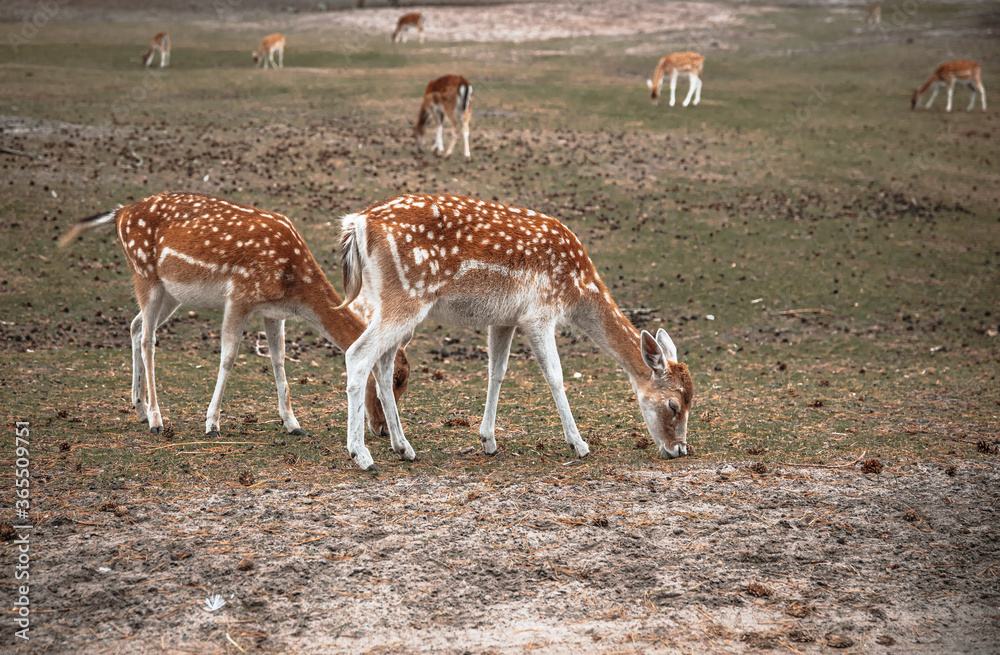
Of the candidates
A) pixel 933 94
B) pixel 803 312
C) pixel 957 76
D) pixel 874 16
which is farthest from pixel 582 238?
pixel 874 16

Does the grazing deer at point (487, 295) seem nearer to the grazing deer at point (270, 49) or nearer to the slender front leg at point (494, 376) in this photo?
the slender front leg at point (494, 376)

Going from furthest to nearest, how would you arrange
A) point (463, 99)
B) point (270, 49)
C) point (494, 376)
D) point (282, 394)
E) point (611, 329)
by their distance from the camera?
point (270, 49) → point (463, 99) → point (282, 394) → point (611, 329) → point (494, 376)

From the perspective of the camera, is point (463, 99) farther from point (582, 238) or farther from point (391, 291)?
point (391, 291)

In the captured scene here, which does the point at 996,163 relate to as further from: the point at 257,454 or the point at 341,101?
the point at 257,454

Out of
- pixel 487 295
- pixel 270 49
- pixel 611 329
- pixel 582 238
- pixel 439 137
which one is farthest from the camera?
pixel 270 49

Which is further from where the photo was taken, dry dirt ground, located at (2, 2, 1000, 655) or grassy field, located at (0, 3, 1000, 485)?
grassy field, located at (0, 3, 1000, 485)

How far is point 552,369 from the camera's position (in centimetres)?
650

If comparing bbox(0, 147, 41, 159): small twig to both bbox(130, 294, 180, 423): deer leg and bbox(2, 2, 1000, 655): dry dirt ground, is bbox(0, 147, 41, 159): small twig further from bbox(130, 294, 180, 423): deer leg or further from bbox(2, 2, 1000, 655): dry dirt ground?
bbox(2, 2, 1000, 655): dry dirt ground

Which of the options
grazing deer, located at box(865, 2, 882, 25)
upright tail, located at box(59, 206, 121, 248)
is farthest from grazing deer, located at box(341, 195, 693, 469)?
grazing deer, located at box(865, 2, 882, 25)

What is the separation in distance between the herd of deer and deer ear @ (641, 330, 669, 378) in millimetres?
11

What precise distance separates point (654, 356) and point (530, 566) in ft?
7.78

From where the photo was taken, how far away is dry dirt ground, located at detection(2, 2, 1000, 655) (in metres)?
4.12

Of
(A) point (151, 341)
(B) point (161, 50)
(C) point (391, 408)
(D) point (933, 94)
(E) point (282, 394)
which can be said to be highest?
(B) point (161, 50)

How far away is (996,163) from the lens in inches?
806
